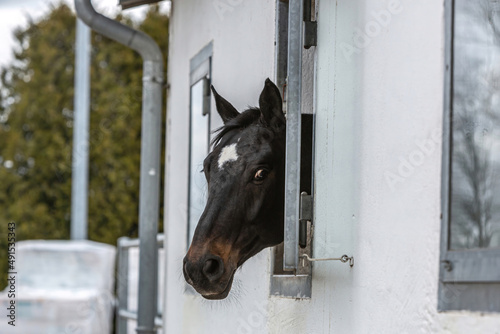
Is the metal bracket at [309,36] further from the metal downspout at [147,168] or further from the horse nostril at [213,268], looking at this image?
the metal downspout at [147,168]

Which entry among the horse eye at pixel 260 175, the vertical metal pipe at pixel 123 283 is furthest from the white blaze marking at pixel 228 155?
the vertical metal pipe at pixel 123 283

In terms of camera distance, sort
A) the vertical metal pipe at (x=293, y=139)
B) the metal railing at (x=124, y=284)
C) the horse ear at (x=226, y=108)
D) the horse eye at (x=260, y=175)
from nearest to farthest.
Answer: the vertical metal pipe at (x=293, y=139)
the horse eye at (x=260, y=175)
the horse ear at (x=226, y=108)
the metal railing at (x=124, y=284)

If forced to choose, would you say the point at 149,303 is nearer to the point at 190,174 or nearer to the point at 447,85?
the point at 190,174

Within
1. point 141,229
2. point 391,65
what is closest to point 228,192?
point 391,65

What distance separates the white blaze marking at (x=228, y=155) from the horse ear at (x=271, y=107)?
207 millimetres

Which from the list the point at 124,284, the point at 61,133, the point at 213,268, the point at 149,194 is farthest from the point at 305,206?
the point at 61,133

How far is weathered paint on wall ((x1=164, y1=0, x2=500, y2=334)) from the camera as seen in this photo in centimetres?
296

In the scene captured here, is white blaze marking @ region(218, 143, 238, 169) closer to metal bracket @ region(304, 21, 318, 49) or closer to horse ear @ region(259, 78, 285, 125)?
horse ear @ region(259, 78, 285, 125)

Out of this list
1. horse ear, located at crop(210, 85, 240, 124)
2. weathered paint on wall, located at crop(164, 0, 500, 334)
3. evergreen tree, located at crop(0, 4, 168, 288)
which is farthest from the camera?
evergreen tree, located at crop(0, 4, 168, 288)

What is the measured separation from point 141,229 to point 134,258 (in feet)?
6.50

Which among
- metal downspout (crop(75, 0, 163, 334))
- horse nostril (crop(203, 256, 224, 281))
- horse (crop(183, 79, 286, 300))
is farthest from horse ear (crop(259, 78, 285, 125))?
metal downspout (crop(75, 0, 163, 334))

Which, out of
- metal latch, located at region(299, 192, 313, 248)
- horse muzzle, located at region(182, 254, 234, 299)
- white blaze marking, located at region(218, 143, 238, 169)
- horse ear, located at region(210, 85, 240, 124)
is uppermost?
horse ear, located at region(210, 85, 240, 124)

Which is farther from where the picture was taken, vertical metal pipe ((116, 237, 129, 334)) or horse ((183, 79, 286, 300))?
vertical metal pipe ((116, 237, 129, 334))

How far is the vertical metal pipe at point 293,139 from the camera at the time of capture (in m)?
3.71
